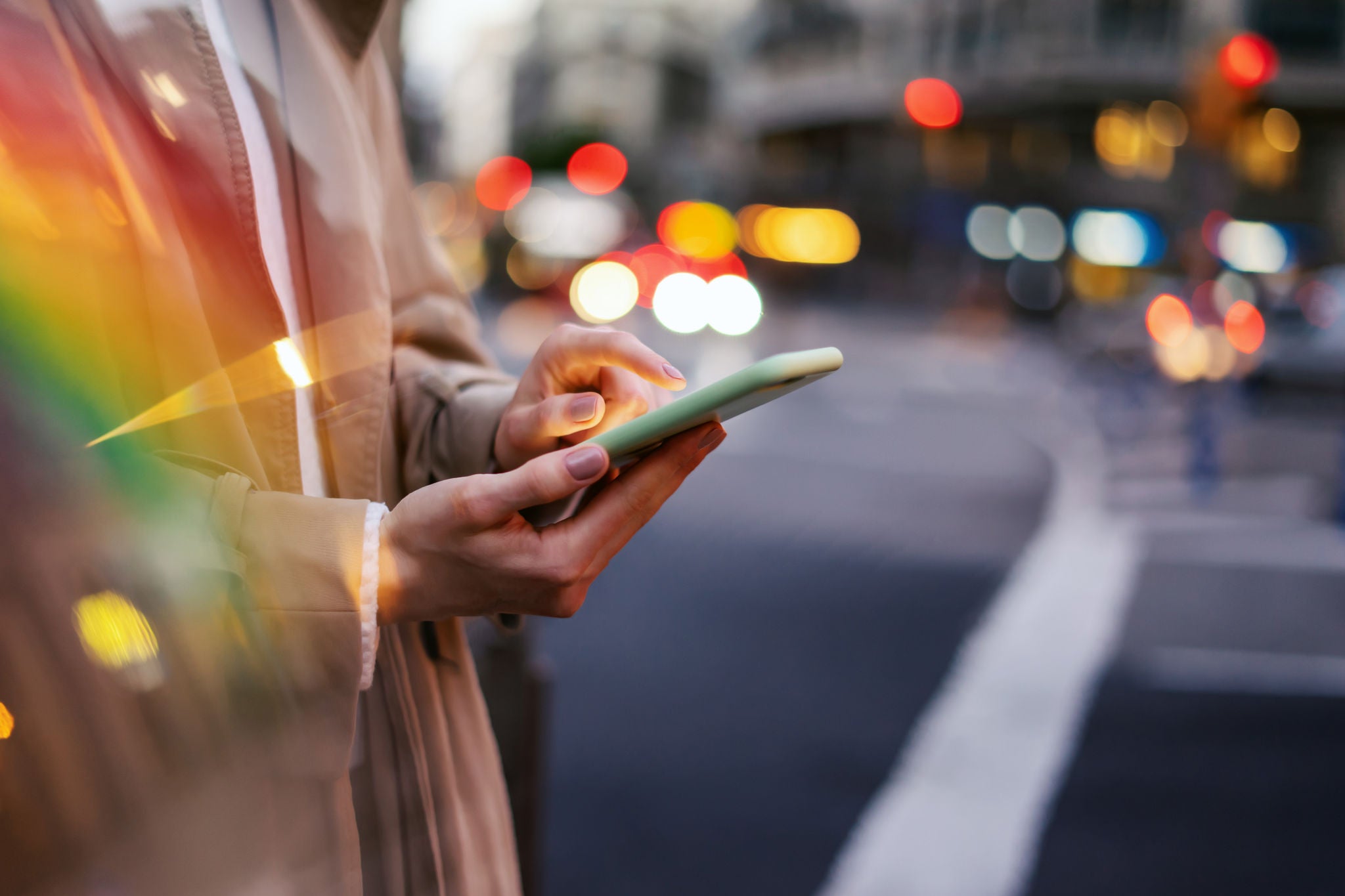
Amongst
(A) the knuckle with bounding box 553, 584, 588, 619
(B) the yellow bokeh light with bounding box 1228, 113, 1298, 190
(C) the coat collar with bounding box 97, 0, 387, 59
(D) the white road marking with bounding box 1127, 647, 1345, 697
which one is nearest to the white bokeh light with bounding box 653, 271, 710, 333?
(D) the white road marking with bounding box 1127, 647, 1345, 697

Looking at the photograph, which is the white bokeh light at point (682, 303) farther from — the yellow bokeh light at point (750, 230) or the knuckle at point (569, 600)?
the knuckle at point (569, 600)

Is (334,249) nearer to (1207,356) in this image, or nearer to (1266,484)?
(1266,484)

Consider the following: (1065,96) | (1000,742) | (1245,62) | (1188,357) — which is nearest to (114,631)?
(1000,742)

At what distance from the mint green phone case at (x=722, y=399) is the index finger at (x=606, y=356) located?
0.40ft

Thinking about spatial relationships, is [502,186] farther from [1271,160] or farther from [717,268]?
[1271,160]

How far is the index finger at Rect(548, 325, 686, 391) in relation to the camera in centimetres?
122

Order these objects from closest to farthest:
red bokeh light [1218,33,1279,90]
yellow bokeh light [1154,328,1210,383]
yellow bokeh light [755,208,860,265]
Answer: red bokeh light [1218,33,1279,90] → yellow bokeh light [1154,328,1210,383] → yellow bokeh light [755,208,860,265]

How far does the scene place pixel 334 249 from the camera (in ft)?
3.99

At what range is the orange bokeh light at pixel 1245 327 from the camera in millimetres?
10945

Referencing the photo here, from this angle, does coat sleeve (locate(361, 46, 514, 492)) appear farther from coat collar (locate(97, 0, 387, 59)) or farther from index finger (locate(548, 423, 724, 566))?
index finger (locate(548, 423, 724, 566))

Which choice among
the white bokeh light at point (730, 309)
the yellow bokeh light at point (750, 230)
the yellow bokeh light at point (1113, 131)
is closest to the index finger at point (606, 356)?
the white bokeh light at point (730, 309)

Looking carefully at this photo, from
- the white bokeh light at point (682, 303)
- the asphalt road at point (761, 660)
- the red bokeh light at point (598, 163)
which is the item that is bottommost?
the asphalt road at point (761, 660)

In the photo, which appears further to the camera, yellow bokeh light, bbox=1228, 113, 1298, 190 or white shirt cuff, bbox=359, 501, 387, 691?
yellow bokeh light, bbox=1228, 113, 1298, 190

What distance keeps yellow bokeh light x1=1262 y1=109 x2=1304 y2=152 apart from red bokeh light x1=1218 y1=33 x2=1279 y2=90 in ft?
78.6
